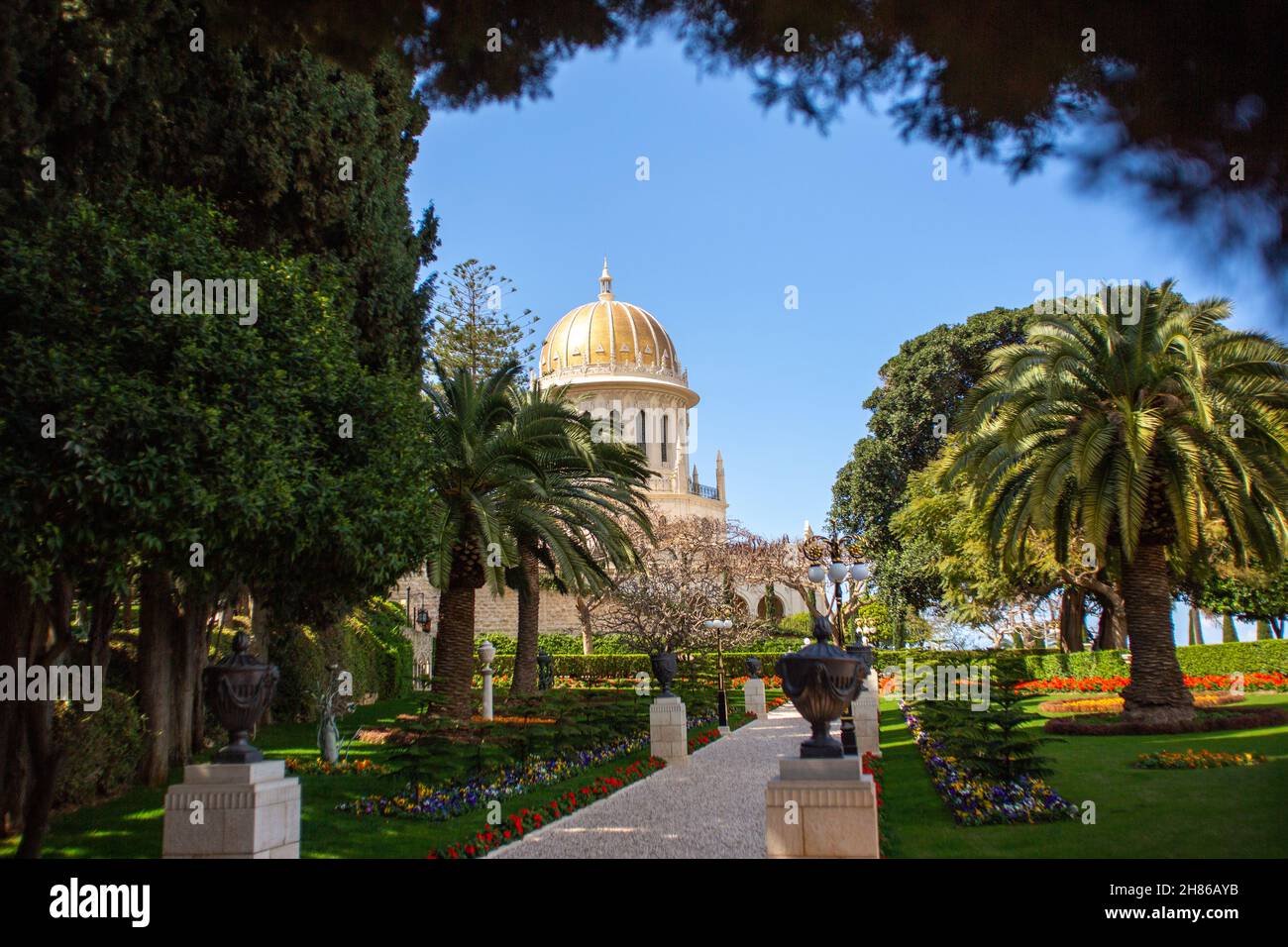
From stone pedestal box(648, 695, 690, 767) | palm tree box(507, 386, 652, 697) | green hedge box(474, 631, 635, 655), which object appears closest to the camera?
stone pedestal box(648, 695, 690, 767)

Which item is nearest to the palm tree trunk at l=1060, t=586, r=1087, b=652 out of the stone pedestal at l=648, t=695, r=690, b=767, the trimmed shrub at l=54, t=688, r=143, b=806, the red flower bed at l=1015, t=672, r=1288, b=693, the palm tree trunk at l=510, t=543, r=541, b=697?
the red flower bed at l=1015, t=672, r=1288, b=693

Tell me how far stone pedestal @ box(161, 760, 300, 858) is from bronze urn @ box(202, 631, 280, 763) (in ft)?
0.52

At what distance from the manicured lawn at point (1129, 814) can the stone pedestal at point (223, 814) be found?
519 centimetres

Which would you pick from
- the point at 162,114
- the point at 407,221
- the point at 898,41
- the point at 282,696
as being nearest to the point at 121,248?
the point at 162,114

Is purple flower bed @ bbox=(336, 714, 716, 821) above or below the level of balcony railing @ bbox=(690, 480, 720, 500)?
below

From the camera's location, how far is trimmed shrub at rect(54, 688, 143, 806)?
1087 centimetres

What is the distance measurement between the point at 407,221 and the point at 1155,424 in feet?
38.6

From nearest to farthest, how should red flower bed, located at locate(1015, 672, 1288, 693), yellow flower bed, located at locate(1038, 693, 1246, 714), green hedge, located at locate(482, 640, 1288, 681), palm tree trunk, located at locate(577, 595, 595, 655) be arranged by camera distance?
1. yellow flower bed, located at locate(1038, 693, 1246, 714)
2. red flower bed, located at locate(1015, 672, 1288, 693)
3. green hedge, located at locate(482, 640, 1288, 681)
4. palm tree trunk, located at locate(577, 595, 595, 655)

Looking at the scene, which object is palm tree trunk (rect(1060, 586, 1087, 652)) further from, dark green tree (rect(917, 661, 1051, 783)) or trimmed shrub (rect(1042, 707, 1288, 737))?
dark green tree (rect(917, 661, 1051, 783))

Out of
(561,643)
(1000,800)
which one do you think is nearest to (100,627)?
(1000,800)

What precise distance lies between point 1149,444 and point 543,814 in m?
10.6

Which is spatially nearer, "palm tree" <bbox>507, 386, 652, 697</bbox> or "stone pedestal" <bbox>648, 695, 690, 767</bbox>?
"stone pedestal" <bbox>648, 695, 690, 767</bbox>

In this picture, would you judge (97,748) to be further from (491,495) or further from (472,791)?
(491,495)

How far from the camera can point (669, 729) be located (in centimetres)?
1623
